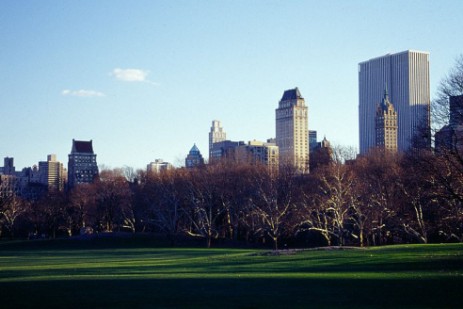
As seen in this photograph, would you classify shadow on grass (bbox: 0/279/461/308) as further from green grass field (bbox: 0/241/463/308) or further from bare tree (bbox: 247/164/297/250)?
bare tree (bbox: 247/164/297/250)

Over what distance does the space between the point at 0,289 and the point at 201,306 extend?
11894 mm

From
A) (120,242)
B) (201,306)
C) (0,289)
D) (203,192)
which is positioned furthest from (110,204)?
(201,306)

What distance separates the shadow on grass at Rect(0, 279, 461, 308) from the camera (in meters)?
22.9

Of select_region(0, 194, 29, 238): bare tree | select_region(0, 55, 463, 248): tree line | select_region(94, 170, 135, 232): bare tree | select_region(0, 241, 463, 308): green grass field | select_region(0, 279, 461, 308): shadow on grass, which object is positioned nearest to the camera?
select_region(0, 279, 461, 308): shadow on grass

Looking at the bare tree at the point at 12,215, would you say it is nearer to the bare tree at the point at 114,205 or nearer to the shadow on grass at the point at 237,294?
the bare tree at the point at 114,205

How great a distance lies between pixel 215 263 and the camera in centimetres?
4634

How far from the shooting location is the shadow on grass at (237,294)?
22.9 metres

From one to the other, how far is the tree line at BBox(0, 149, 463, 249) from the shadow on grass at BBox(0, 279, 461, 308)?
20.6 metres

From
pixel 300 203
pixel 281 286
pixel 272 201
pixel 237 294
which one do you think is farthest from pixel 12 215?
pixel 237 294

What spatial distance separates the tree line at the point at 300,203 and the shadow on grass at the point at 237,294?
2057 cm

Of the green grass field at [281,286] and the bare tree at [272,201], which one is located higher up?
the bare tree at [272,201]

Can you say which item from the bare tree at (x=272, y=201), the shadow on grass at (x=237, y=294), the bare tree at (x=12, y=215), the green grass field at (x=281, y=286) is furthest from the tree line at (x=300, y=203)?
the shadow on grass at (x=237, y=294)

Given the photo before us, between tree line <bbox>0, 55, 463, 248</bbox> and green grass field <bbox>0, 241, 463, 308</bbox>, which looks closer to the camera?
green grass field <bbox>0, 241, 463, 308</bbox>

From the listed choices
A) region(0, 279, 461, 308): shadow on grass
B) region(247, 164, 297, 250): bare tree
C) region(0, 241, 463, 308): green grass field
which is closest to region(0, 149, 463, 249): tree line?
region(247, 164, 297, 250): bare tree
